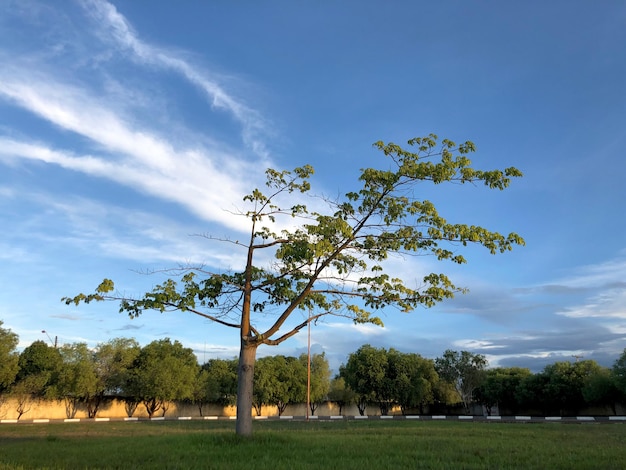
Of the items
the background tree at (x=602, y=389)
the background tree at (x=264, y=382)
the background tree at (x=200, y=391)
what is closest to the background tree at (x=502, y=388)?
the background tree at (x=602, y=389)

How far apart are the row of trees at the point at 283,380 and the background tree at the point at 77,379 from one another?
0.32 ft

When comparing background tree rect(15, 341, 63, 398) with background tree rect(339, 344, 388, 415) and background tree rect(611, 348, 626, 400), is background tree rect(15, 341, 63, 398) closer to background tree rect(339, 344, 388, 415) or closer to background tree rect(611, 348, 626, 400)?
background tree rect(339, 344, 388, 415)

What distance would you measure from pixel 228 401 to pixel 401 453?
5610 centimetres

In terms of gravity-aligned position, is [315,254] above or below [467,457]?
above

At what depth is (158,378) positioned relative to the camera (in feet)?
172

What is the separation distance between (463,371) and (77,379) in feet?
154

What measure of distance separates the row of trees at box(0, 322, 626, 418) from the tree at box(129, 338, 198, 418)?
0.11 meters

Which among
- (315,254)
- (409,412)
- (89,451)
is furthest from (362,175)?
(409,412)

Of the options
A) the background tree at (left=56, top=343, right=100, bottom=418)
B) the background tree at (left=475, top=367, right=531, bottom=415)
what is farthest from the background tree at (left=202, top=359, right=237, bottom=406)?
the background tree at (left=475, top=367, right=531, bottom=415)

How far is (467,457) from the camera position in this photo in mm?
11148

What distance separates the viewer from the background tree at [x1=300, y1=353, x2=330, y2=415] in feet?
209

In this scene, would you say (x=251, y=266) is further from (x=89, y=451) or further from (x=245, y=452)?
(x=89, y=451)

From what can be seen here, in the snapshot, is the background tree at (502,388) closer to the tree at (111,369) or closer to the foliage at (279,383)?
the foliage at (279,383)

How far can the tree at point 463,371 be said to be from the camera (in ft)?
213
